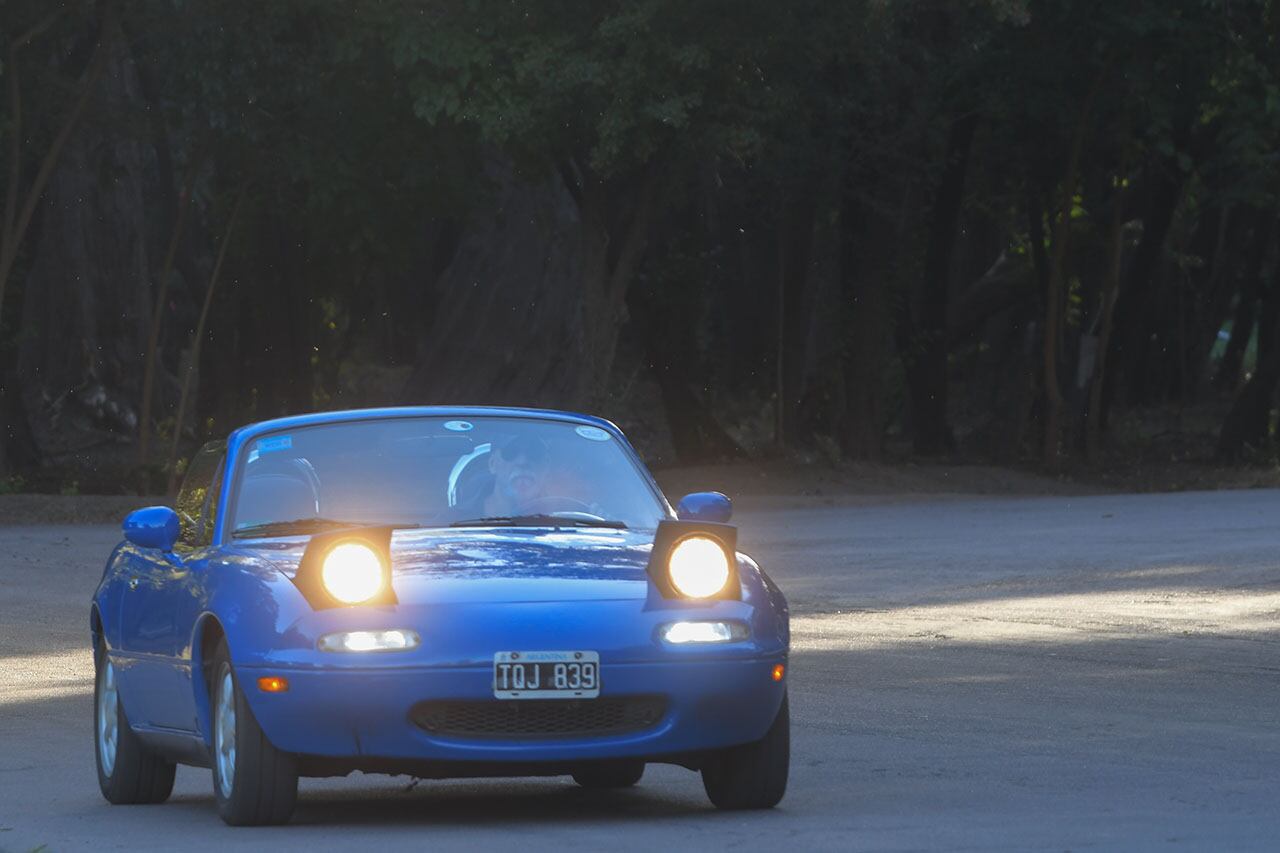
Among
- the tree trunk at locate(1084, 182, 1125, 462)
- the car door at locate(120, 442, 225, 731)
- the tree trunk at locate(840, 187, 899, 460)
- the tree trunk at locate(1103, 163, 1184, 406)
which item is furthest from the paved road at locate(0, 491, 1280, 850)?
the tree trunk at locate(1103, 163, 1184, 406)

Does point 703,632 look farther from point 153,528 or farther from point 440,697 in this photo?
point 153,528

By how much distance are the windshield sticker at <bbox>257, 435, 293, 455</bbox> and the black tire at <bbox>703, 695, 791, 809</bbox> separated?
6.35ft

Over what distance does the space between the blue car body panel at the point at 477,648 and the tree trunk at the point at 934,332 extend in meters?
34.5

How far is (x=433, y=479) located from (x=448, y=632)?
1293mm

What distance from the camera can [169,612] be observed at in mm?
8461

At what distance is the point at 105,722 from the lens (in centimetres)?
938

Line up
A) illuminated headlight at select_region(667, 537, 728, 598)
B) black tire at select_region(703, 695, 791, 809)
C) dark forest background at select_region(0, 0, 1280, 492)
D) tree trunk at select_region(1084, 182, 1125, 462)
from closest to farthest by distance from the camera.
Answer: illuminated headlight at select_region(667, 537, 728, 598), black tire at select_region(703, 695, 791, 809), dark forest background at select_region(0, 0, 1280, 492), tree trunk at select_region(1084, 182, 1125, 462)

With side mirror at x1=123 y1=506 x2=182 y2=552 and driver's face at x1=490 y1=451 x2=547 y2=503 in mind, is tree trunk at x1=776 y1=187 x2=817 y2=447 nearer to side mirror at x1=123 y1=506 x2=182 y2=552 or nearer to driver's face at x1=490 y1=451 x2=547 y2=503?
driver's face at x1=490 y1=451 x2=547 y2=503

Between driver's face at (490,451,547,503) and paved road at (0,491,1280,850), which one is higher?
driver's face at (490,451,547,503)


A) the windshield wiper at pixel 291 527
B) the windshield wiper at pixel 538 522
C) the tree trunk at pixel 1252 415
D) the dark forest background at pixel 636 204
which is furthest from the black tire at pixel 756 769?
the tree trunk at pixel 1252 415

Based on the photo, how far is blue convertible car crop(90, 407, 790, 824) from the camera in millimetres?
7402

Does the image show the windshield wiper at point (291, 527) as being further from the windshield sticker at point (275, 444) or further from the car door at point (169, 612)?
the windshield sticker at point (275, 444)

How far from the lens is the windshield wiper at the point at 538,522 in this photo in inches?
331

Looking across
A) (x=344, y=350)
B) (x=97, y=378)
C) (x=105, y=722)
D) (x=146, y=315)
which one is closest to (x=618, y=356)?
(x=344, y=350)
